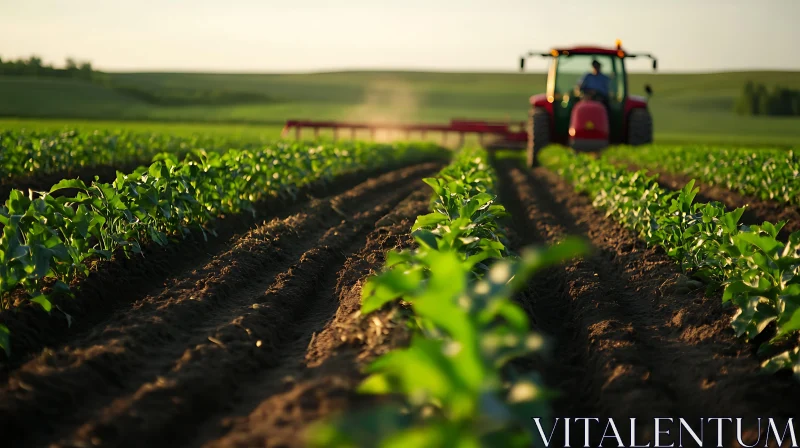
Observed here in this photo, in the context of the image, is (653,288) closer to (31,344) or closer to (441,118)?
(31,344)

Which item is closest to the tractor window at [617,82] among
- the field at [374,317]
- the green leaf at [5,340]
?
the field at [374,317]

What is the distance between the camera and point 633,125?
1761cm

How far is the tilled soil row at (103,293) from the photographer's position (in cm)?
450

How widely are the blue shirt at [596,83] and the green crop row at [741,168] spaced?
208 centimetres

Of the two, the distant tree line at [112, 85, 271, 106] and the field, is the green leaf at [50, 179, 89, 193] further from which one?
the distant tree line at [112, 85, 271, 106]

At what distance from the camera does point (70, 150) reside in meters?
13.8

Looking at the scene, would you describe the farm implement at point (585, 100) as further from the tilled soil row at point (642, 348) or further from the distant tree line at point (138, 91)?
the distant tree line at point (138, 91)

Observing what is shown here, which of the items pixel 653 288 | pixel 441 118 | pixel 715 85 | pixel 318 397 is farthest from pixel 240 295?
pixel 715 85

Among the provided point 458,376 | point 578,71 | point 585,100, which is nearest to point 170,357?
point 458,376

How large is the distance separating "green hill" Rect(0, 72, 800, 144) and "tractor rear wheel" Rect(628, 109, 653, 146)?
23145mm

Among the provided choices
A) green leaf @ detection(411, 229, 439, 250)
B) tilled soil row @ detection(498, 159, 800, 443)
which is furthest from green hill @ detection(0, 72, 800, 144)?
green leaf @ detection(411, 229, 439, 250)

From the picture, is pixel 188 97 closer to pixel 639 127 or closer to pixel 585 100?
pixel 585 100

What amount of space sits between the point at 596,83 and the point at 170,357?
14.8 meters

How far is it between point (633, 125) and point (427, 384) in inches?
650
